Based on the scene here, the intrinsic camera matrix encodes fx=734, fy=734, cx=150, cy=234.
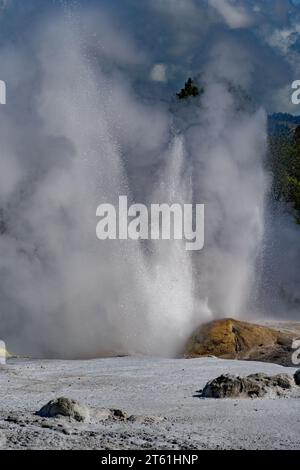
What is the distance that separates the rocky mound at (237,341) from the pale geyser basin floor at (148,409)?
1.86 meters

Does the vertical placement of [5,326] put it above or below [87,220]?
below

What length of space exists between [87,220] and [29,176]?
109cm

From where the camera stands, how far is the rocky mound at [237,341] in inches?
337

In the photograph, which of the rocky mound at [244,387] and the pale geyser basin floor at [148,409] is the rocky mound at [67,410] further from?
the rocky mound at [244,387]

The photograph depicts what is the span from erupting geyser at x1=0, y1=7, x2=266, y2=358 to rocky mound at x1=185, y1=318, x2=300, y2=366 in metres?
0.30

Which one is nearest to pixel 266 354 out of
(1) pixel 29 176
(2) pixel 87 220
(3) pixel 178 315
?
(3) pixel 178 315

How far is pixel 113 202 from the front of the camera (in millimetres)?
10742

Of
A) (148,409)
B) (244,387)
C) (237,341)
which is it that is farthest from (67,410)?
(237,341)

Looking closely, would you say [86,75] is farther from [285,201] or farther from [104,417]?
[285,201]

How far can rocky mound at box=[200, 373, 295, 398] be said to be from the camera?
466 centimetres

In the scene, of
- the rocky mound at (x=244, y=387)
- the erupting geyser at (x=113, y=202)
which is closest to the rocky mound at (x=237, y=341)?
the erupting geyser at (x=113, y=202)

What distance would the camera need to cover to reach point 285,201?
2509 cm

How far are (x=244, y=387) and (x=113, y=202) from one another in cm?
632

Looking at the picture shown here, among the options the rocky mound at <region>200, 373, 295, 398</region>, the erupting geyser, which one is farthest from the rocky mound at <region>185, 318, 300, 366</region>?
the rocky mound at <region>200, 373, 295, 398</region>
